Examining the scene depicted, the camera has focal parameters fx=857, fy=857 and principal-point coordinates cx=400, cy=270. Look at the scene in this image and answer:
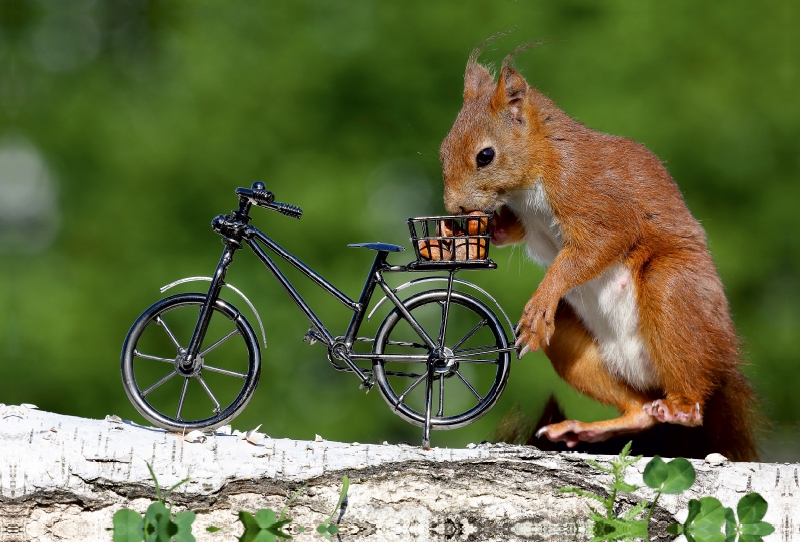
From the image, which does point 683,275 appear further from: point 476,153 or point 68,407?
point 68,407

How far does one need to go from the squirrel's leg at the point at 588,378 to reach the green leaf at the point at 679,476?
0.62 metres

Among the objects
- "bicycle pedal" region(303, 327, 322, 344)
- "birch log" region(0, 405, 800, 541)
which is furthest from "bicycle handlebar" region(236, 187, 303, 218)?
"birch log" region(0, 405, 800, 541)

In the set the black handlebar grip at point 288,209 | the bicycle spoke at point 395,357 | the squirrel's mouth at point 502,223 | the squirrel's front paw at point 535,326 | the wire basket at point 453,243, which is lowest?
the bicycle spoke at point 395,357

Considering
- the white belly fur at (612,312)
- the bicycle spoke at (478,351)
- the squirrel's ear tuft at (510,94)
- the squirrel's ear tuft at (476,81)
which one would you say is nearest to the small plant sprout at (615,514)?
the bicycle spoke at (478,351)

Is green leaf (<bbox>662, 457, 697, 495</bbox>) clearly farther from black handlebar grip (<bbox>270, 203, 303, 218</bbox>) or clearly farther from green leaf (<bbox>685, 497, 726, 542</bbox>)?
black handlebar grip (<bbox>270, 203, 303, 218</bbox>)

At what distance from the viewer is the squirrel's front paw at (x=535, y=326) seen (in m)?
2.06

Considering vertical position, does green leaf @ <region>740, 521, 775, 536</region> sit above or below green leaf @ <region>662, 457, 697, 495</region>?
below

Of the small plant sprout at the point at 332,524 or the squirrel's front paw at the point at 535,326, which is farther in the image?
the squirrel's front paw at the point at 535,326

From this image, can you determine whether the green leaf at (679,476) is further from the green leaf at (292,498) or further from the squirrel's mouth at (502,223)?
the squirrel's mouth at (502,223)

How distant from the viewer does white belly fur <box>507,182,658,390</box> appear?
2279mm

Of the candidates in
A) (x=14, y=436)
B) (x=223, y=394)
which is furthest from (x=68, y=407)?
(x=14, y=436)

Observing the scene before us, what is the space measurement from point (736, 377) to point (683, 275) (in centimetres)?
43

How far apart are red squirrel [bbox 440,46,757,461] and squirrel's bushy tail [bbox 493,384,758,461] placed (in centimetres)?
6

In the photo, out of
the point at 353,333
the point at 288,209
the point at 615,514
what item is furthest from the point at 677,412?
the point at 288,209
